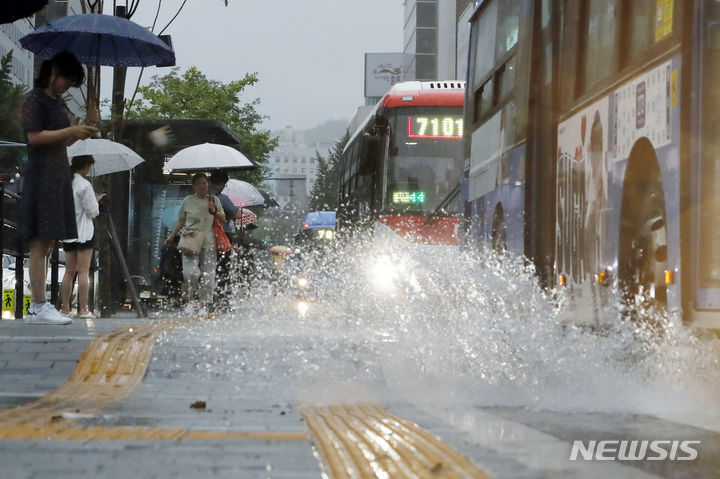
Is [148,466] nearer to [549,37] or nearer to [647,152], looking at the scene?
[647,152]

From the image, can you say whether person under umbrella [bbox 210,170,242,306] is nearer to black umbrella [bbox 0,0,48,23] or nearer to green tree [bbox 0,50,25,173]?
black umbrella [bbox 0,0,48,23]

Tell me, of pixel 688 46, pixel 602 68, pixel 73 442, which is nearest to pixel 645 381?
pixel 688 46

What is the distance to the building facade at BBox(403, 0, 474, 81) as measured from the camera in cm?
10238

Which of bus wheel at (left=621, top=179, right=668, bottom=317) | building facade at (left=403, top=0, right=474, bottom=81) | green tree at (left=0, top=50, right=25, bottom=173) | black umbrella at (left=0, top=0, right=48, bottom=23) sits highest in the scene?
building facade at (left=403, top=0, right=474, bottom=81)

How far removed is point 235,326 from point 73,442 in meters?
5.55

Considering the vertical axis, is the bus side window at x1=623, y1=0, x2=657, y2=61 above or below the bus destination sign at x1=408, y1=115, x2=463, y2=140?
below

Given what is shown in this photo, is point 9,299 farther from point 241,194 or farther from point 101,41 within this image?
point 241,194

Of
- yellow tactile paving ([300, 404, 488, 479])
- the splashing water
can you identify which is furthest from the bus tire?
yellow tactile paving ([300, 404, 488, 479])

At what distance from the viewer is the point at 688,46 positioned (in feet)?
23.2

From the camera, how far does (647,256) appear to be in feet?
26.3

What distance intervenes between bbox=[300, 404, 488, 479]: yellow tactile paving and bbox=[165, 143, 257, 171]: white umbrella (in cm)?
1303

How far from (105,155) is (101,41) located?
3.08m

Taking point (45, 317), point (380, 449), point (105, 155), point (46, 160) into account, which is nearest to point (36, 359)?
point (45, 317)

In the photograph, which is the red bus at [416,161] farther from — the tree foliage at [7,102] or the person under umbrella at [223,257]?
the tree foliage at [7,102]
